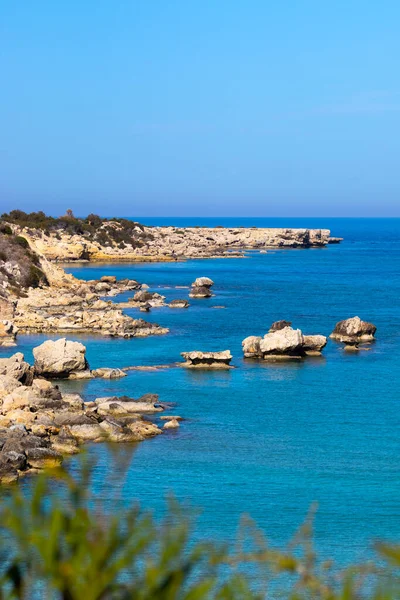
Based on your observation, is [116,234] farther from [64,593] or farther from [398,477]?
[64,593]

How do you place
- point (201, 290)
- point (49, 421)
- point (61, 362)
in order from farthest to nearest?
point (201, 290), point (61, 362), point (49, 421)

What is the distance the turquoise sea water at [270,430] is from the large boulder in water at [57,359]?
107 centimetres

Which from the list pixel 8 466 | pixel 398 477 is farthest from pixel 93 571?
pixel 398 477

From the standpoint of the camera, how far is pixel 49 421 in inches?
1013

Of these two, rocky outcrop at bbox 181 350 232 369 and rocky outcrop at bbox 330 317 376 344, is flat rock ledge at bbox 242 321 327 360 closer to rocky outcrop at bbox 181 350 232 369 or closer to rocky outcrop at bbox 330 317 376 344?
rocky outcrop at bbox 181 350 232 369

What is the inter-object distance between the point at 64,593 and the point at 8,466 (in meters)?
18.4

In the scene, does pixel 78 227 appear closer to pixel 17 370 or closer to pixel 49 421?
pixel 17 370

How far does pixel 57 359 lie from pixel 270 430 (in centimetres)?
1002

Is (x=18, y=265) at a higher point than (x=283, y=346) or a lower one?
higher

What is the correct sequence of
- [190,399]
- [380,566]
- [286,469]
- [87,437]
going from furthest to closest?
[190,399] → [87,437] → [286,469] → [380,566]

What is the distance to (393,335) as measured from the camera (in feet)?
154

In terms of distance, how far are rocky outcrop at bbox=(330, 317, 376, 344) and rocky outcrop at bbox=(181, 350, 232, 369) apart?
8705 mm

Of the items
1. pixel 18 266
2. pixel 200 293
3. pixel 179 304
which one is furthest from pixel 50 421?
pixel 200 293

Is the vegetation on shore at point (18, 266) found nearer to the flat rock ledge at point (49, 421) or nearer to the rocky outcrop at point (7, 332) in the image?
the rocky outcrop at point (7, 332)
